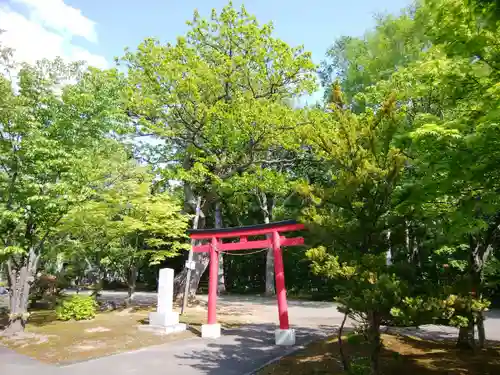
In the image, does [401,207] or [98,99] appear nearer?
[401,207]

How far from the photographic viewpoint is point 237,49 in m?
16.8

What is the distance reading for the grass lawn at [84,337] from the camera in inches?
371

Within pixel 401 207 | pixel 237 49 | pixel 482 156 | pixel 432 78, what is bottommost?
pixel 401 207

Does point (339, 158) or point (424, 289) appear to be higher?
point (339, 158)

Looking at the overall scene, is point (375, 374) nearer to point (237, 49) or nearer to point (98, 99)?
point (98, 99)

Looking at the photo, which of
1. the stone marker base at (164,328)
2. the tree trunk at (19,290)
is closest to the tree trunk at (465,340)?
the stone marker base at (164,328)

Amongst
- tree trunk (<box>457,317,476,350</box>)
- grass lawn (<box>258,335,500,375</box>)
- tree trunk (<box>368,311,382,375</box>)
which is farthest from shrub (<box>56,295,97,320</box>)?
tree trunk (<box>457,317,476,350</box>)

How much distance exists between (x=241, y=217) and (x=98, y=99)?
65.7 feet

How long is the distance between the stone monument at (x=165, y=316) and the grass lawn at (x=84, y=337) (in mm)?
361

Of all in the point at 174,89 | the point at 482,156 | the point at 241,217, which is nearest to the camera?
the point at 482,156

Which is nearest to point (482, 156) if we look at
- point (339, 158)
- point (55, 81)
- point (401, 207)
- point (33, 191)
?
point (401, 207)

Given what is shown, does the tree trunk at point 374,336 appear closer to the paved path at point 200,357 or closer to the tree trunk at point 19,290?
the paved path at point 200,357

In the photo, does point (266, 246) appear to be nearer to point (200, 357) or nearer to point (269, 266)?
point (200, 357)

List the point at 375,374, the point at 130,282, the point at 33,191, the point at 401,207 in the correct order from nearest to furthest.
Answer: the point at 375,374, the point at 401,207, the point at 33,191, the point at 130,282
